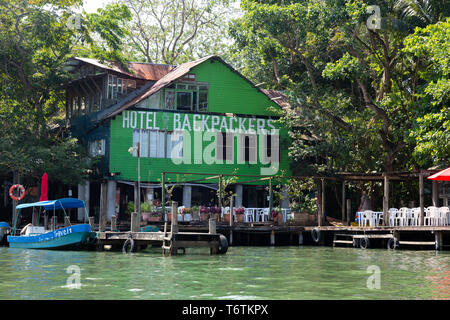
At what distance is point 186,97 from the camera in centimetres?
3841

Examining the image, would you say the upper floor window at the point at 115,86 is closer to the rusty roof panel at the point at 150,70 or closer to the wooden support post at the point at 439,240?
the rusty roof panel at the point at 150,70

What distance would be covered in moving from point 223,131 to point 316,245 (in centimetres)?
951

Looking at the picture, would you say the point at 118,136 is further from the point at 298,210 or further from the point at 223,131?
the point at 298,210

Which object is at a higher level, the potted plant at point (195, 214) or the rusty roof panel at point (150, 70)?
the rusty roof panel at point (150, 70)

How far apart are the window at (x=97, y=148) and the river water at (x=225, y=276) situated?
1336 centimetres

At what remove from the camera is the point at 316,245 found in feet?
107

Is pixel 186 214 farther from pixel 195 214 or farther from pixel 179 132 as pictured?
pixel 179 132

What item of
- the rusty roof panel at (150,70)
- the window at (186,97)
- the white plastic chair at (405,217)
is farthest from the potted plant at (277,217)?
the rusty roof panel at (150,70)

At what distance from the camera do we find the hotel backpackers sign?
1463 inches

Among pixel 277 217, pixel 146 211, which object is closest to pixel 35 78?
pixel 146 211

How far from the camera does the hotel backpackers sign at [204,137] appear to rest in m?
37.2

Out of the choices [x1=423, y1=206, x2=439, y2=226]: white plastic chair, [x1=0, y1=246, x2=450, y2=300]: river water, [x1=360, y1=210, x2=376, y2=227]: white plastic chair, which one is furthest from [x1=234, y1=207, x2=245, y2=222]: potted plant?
[x1=423, y1=206, x2=439, y2=226]: white plastic chair

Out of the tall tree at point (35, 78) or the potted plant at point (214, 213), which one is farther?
the tall tree at point (35, 78)
